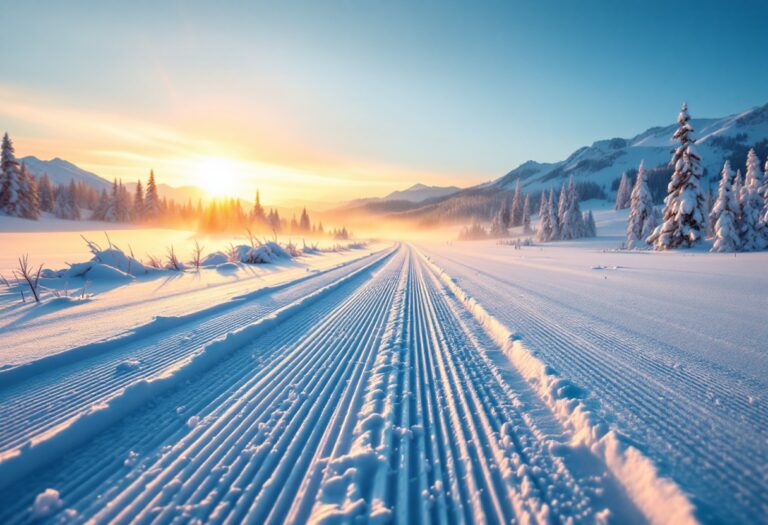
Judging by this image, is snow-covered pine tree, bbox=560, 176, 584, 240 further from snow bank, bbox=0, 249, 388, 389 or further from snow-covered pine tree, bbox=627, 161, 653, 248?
snow bank, bbox=0, 249, 388, 389

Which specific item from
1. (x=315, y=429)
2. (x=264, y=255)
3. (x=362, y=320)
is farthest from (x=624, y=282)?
(x=264, y=255)

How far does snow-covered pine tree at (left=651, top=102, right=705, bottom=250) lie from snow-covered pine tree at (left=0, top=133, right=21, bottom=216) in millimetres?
61177

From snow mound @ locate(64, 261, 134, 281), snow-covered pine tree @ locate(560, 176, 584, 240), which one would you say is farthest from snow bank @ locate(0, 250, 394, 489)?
snow-covered pine tree @ locate(560, 176, 584, 240)

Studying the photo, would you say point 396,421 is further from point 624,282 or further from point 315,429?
point 624,282

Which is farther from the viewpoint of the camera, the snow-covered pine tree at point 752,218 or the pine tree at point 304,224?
the pine tree at point 304,224

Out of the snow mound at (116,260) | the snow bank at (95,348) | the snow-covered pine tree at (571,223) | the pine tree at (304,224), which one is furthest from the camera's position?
the pine tree at (304,224)

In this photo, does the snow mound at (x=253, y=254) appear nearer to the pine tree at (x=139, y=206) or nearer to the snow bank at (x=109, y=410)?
the snow bank at (x=109, y=410)

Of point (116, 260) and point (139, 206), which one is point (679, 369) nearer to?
point (116, 260)

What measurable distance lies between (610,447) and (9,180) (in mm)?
54415

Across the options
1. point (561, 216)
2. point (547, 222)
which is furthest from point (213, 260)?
point (561, 216)

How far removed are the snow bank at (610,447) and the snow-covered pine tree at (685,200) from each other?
2348cm

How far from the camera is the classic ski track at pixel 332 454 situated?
144 centimetres

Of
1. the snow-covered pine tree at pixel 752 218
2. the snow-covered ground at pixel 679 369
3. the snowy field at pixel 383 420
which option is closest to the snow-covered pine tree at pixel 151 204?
the snowy field at pixel 383 420

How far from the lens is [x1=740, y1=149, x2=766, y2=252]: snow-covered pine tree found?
22859 mm
